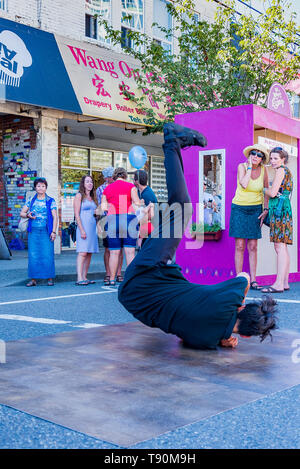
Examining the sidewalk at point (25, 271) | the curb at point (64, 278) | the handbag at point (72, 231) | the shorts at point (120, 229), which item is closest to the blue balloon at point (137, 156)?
the sidewalk at point (25, 271)

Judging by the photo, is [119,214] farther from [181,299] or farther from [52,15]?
[52,15]

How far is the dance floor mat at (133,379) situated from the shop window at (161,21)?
14.7 m

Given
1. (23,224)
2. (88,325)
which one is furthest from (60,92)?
(88,325)

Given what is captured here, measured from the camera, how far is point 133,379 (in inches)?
138

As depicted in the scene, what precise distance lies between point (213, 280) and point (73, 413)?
5.90 metres

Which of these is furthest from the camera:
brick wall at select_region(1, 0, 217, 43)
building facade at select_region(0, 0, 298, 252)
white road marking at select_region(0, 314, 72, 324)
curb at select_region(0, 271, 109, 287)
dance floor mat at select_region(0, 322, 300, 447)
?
brick wall at select_region(1, 0, 217, 43)

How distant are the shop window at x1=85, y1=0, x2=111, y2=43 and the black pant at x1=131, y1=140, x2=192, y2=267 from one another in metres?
11.7

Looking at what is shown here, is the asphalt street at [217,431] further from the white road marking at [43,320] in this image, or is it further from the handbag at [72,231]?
the handbag at [72,231]

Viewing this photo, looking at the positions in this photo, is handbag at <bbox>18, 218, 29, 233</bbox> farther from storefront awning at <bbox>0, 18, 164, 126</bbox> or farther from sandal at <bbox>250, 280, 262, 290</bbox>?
storefront awning at <bbox>0, 18, 164, 126</bbox>

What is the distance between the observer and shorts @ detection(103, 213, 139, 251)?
8656mm

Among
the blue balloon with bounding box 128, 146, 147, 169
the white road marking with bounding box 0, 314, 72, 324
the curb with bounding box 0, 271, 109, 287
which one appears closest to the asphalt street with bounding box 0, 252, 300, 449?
the white road marking with bounding box 0, 314, 72, 324

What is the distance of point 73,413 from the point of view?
9.48 feet
